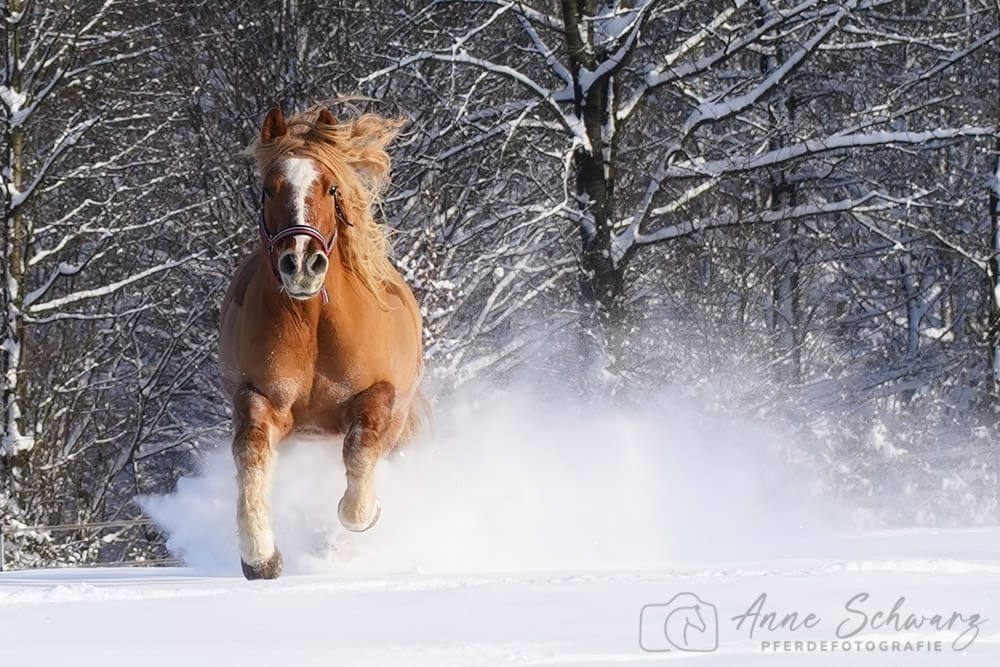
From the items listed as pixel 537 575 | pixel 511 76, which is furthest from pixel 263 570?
pixel 511 76

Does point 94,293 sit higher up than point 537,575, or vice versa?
point 537,575

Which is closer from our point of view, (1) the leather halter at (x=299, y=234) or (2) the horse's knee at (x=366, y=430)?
(1) the leather halter at (x=299, y=234)

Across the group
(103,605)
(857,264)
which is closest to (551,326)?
(857,264)

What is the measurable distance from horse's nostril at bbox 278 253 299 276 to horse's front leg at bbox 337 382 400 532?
43.9 inches

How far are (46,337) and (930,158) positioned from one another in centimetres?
1148

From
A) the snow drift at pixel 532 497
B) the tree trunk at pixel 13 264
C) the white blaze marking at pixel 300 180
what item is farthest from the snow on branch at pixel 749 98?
the white blaze marking at pixel 300 180

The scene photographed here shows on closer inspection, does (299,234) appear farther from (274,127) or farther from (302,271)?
(274,127)

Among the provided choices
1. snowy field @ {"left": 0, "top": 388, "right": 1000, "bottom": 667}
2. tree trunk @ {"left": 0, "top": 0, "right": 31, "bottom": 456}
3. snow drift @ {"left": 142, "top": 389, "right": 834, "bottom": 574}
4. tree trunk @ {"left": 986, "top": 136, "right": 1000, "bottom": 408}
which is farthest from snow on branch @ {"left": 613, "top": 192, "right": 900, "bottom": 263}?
tree trunk @ {"left": 0, "top": 0, "right": 31, "bottom": 456}

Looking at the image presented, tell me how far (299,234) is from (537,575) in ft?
5.95

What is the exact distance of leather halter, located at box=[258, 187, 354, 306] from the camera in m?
7.23

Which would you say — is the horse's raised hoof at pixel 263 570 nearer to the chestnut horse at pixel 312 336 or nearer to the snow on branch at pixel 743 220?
the chestnut horse at pixel 312 336

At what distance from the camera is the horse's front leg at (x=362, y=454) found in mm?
7941

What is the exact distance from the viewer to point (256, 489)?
7508 millimetres

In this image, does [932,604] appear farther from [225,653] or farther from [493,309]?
[493,309]
